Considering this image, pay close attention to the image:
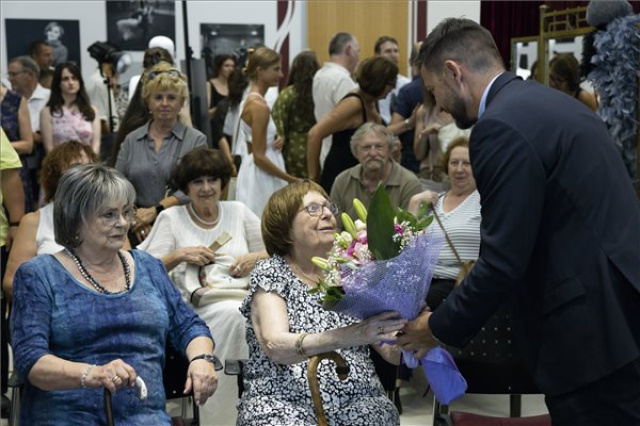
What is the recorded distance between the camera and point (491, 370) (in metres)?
3.60

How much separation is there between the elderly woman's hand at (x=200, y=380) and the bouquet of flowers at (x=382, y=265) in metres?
0.59

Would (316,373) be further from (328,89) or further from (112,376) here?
(328,89)

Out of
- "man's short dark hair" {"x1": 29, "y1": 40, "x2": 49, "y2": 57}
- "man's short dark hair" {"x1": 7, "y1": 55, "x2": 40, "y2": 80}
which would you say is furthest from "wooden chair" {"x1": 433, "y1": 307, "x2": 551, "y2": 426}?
"man's short dark hair" {"x1": 29, "y1": 40, "x2": 49, "y2": 57}

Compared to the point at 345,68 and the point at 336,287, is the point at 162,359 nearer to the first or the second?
the point at 336,287

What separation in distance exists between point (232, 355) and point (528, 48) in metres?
3.84

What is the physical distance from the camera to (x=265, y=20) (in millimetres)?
11414

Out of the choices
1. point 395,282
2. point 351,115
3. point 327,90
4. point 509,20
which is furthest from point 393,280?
point 509,20

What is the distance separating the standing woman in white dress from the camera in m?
6.05

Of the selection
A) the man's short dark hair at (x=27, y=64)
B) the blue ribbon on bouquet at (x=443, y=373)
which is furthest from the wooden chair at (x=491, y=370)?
the man's short dark hair at (x=27, y=64)

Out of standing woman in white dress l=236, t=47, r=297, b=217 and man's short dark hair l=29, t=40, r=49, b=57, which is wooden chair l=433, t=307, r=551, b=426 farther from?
man's short dark hair l=29, t=40, r=49, b=57

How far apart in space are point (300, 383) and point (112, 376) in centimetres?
66

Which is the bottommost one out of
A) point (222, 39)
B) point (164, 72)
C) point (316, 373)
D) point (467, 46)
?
point (316, 373)

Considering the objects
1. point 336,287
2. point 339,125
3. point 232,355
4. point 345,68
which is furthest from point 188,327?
point 345,68

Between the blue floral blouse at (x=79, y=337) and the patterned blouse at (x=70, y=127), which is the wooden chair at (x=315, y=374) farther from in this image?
the patterned blouse at (x=70, y=127)
